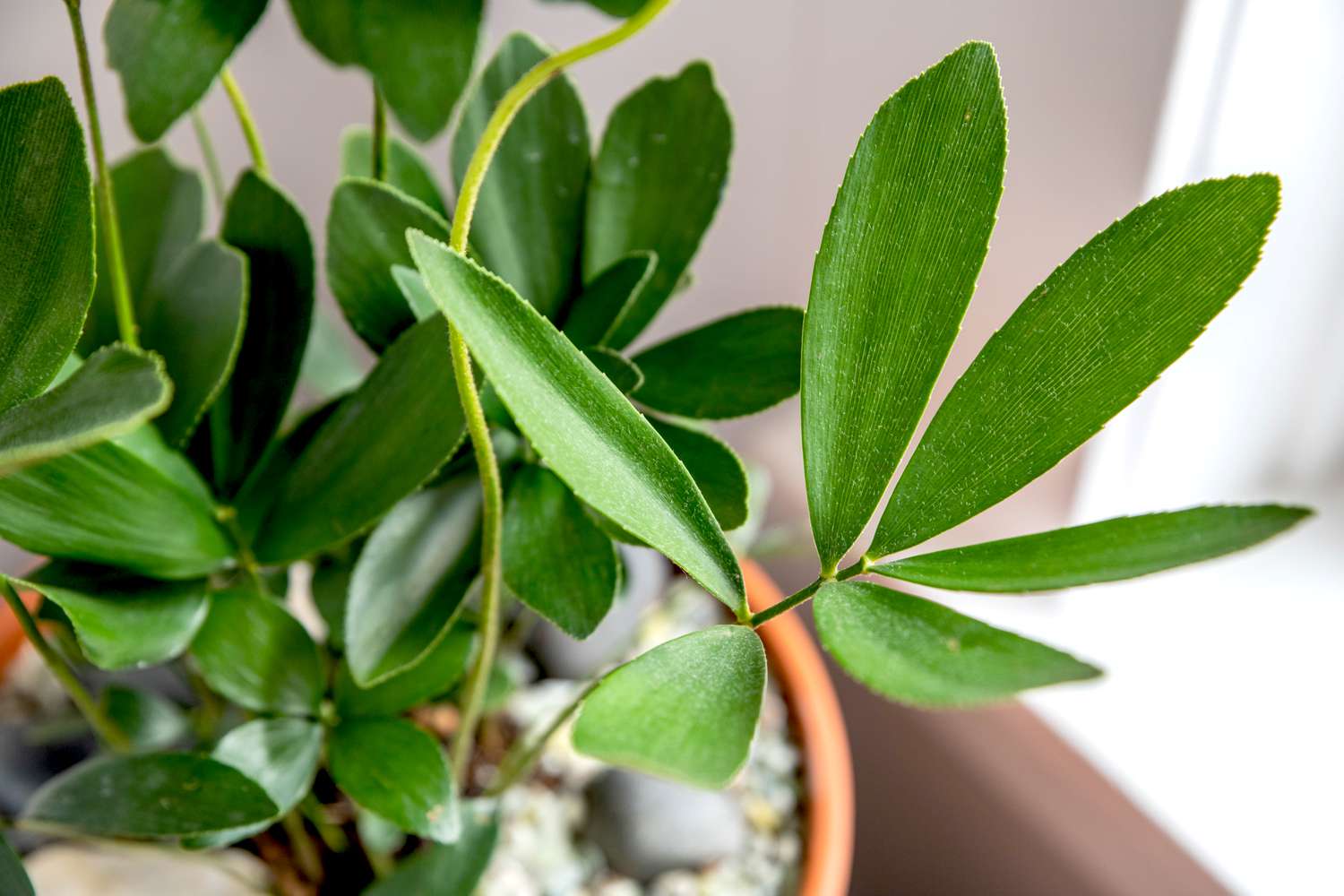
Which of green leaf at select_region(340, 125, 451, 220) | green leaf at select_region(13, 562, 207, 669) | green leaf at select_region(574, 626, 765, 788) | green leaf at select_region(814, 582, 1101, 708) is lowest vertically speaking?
green leaf at select_region(13, 562, 207, 669)

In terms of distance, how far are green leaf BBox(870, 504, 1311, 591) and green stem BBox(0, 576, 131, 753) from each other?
1.03 ft

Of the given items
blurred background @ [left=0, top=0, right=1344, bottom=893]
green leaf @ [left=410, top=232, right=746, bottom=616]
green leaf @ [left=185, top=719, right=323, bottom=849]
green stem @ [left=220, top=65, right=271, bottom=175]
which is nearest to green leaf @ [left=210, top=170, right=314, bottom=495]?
green stem @ [left=220, top=65, right=271, bottom=175]

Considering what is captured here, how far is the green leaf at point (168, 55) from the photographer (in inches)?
15.5

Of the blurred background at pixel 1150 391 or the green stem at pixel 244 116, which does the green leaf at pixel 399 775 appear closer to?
the green stem at pixel 244 116

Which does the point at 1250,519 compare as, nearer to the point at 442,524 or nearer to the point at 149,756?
the point at 442,524

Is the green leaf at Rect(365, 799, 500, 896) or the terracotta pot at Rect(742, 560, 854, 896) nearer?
the green leaf at Rect(365, 799, 500, 896)

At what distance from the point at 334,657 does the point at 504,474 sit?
0.25 meters

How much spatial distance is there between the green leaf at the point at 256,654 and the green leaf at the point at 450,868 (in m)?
0.10

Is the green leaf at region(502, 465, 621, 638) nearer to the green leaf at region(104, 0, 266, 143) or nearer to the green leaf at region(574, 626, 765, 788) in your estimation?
the green leaf at region(574, 626, 765, 788)

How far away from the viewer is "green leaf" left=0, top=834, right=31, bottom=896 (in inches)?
14.6

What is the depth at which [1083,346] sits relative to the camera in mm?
285

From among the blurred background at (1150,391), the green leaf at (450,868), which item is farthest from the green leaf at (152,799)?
the blurred background at (1150,391)

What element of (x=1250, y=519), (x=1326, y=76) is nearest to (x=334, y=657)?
(x=1250, y=519)

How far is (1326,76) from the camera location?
644mm
